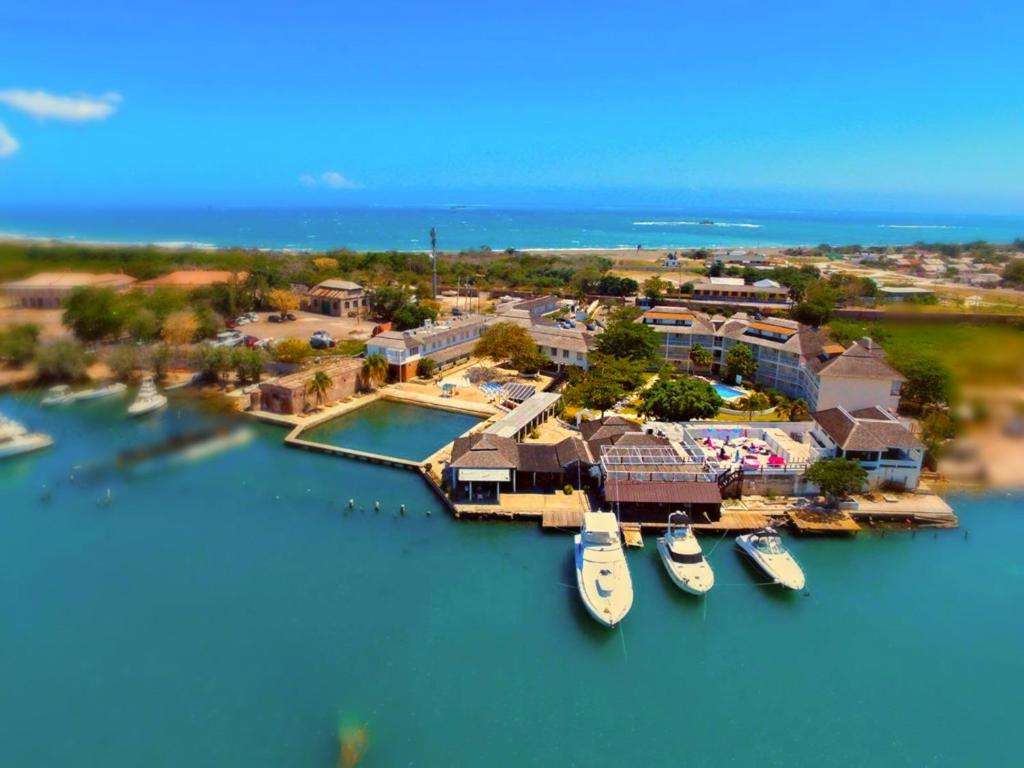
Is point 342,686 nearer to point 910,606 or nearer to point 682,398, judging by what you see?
point 910,606

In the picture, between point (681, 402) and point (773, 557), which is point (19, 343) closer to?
point (681, 402)

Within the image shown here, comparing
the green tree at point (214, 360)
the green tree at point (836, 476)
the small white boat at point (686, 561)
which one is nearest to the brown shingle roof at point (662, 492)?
the small white boat at point (686, 561)

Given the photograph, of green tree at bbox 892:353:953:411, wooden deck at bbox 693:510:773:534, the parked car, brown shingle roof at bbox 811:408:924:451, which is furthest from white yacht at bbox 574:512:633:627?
the parked car

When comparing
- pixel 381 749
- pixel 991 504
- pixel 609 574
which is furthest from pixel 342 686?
pixel 991 504

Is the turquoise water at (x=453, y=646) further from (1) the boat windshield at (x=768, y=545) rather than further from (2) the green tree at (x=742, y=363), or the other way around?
(2) the green tree at (x=742, y=363)

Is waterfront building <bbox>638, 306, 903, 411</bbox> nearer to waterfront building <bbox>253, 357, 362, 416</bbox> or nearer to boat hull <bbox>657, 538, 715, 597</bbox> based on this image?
boat hull <bbox>657, 538, 715, 597</bbox>

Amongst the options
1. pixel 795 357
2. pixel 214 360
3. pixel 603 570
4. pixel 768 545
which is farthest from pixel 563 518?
pixel 214 360
